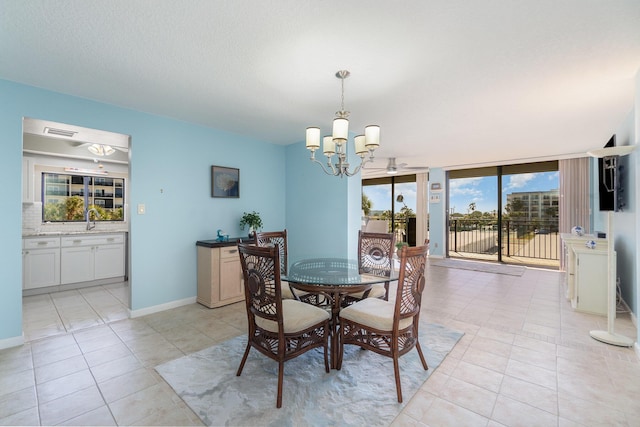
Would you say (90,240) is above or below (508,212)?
below

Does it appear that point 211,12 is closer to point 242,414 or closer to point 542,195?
point 242,414

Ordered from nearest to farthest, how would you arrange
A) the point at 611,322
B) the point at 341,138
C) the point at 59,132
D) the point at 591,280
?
the point at 341,138, the point at 611,322, the point at 59,132, the point at 591,280

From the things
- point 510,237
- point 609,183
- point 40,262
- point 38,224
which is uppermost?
point 609,183

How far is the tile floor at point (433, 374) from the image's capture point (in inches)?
65.9

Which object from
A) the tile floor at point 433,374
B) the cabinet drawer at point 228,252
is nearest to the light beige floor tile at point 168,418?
the tile floor at point 433,374

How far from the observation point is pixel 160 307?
3416mm

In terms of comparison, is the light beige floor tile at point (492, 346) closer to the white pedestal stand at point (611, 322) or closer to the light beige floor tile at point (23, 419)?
the white pedestal stand at point (611, 322)

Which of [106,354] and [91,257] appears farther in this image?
[91,257]

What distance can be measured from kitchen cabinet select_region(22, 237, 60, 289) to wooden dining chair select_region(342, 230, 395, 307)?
4.17 meters

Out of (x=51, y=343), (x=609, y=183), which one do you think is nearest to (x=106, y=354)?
(x=51, y=343)

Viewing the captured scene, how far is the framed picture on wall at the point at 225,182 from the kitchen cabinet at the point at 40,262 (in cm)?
237

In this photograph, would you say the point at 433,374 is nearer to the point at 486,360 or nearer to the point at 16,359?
the point at 486,360

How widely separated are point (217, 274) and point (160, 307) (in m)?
0.76

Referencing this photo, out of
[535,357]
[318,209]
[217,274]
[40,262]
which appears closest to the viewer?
[535,357]
